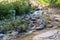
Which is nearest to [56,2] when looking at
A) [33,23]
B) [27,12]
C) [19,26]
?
[27,12]

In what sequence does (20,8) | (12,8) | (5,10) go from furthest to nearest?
(20,8) → (12,8) → (5,10)

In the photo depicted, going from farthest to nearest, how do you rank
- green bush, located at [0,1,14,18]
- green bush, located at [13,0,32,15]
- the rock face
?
green bush, located at [13,0,32,15] → green bush, located at [0,1,14,18] → the rock face

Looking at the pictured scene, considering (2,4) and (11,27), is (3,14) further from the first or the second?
(11,27)

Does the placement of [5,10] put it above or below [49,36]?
above

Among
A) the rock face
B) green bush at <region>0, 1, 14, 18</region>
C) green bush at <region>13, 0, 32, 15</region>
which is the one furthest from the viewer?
green bush at <region>13, 0, 32, 15</region>

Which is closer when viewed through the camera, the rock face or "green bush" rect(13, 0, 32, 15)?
the rock face

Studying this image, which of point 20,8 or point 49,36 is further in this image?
point 20,8

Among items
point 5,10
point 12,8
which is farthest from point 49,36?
point 12,8

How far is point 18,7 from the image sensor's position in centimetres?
890

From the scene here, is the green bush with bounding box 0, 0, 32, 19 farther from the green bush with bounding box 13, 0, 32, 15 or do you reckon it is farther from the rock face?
the rock face

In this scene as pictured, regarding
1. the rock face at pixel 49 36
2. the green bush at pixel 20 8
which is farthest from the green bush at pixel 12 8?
the rock face at pixel 49 36

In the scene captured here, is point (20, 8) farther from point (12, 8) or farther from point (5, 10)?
point (5, 10)

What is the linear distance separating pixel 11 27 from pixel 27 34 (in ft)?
2.07

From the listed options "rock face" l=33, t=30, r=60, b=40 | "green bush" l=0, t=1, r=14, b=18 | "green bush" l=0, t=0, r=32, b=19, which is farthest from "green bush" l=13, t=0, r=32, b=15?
"rock face" l=33, t=30, r=60, b=40
